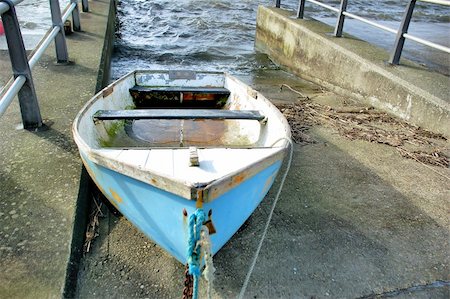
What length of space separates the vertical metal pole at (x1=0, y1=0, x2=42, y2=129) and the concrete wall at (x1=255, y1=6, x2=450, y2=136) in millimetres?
3820

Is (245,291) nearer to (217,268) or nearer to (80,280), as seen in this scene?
(217,268)

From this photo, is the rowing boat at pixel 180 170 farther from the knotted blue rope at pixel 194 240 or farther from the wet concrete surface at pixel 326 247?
the wet concrete surface at pixel 326 247

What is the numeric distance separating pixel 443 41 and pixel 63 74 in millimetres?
8200

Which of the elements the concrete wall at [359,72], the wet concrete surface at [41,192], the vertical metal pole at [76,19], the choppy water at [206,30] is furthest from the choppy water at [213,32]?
the wet concrete surface at [41,192]

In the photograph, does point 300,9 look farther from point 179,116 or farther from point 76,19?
point 179,116

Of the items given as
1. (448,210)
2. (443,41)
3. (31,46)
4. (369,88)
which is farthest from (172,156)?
(443,41)

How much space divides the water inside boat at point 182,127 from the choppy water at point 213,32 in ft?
10.4

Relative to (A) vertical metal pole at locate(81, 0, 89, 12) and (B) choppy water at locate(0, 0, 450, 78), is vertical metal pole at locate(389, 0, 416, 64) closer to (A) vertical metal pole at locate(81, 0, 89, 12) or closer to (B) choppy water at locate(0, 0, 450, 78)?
(B) choppy water at locate(0, 0, 450, 78)

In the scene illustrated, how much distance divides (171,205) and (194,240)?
9.0 inches

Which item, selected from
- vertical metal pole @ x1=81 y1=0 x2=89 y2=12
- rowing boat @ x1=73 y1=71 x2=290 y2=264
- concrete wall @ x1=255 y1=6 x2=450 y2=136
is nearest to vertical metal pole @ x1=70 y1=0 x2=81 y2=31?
vertical metal pole @ x1=81 y1=0 x2=89 y2=12

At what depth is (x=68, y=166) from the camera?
2664mm

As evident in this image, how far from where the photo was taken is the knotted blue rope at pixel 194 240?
5.44ft

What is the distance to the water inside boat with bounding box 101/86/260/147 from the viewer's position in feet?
10.5

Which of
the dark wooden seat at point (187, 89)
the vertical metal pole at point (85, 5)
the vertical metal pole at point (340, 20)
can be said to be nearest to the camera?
the dark wooden seat at point (187, 89)
